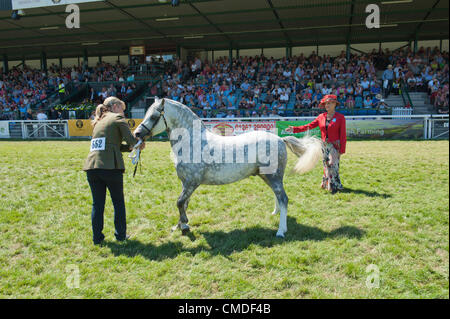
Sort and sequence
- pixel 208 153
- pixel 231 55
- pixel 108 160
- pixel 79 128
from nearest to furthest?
pixel 108 160 → pixel 208 153 → pixel 79 128 → pixel 231 55

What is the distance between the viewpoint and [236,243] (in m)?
4.14

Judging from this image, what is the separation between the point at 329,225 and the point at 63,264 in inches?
140

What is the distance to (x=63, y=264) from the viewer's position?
3.71 m

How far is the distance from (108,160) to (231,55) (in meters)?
23.5

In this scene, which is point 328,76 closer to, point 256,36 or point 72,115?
point 256,36

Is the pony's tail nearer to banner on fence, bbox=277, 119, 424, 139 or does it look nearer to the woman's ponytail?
the woman's ponytail

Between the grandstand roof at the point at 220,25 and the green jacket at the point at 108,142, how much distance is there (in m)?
15.2

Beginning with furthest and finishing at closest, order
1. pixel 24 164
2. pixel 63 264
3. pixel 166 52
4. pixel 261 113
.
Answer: pixel 166 52 < pixel 261 113 < pixel 24 164 < pixel 63 264

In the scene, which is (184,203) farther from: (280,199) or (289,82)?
(289,82)

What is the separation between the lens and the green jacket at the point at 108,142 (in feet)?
13.0

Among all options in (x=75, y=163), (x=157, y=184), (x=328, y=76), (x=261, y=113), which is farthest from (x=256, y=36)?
(x=157, y=184)

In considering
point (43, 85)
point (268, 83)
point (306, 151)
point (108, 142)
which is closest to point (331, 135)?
point (306, 151)

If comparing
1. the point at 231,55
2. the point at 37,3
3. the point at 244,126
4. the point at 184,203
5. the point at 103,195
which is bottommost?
→ the point at 184,203

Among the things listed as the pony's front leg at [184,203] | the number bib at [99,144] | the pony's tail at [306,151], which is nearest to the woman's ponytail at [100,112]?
the number bib at [99,144]
